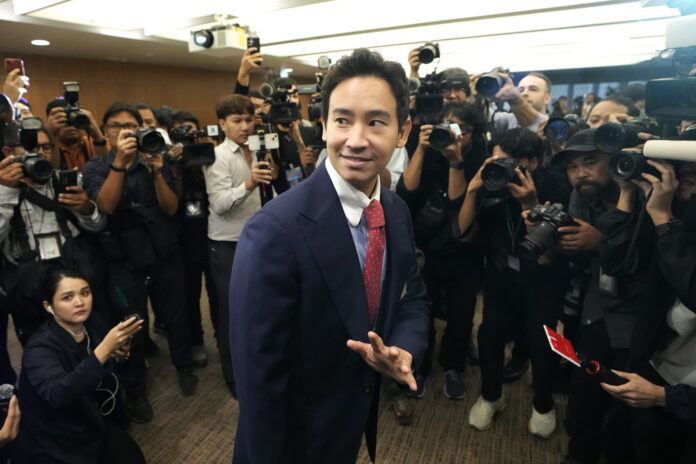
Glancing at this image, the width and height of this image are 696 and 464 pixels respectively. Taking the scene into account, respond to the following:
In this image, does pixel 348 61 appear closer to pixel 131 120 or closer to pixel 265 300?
pixel 265 300

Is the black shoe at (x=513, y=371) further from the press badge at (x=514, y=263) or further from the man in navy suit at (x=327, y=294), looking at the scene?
the man in navy suit at (x=327, y=294)

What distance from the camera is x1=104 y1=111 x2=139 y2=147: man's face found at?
2287mm

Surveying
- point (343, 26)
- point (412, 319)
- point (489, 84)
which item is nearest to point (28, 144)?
point (412, 319)

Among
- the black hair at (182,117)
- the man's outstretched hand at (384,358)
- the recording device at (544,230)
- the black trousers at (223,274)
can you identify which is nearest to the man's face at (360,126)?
the man's outstretched hand at (384,358)

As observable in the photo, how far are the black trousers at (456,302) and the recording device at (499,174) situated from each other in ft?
2.02

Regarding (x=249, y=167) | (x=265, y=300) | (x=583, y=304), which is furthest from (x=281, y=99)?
(x=583, y=304)

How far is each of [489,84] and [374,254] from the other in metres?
1.80

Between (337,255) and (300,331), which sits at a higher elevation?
(337,255)

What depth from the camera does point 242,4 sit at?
15.9ft

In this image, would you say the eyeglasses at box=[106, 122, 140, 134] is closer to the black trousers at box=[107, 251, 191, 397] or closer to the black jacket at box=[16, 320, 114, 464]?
the black trousers at box=[107, 251, 191, 397]

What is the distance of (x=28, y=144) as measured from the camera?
2.01 metres

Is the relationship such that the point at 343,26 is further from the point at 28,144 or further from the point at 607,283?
the point at 607,283

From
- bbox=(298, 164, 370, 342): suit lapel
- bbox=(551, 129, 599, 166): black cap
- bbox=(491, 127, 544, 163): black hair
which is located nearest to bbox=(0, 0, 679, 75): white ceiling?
bbox=(491, 127, 544, 163): black hair

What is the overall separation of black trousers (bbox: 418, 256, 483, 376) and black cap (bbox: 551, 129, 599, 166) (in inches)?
31.6
